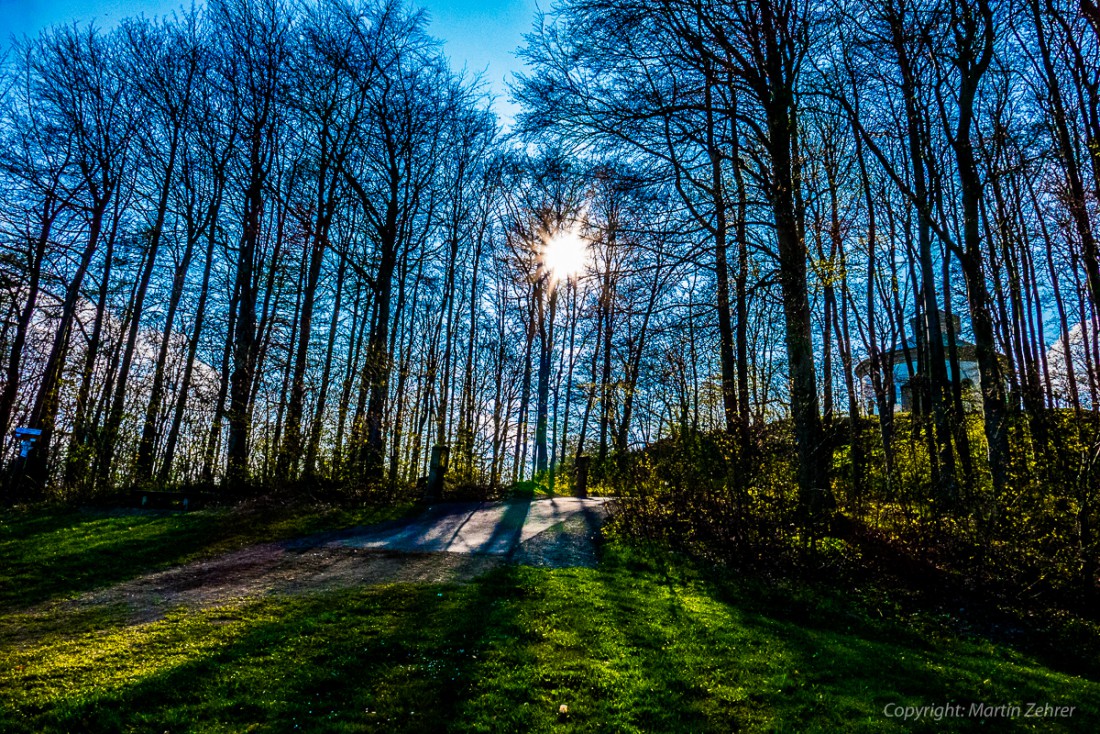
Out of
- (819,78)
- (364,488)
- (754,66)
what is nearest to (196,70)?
(364,488)

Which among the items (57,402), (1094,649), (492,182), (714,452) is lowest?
(1094,649)

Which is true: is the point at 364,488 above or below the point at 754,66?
below

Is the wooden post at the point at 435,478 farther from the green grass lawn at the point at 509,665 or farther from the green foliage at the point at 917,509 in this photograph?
the green grass lawn at the point at 509,665

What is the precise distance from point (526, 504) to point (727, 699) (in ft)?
29.7

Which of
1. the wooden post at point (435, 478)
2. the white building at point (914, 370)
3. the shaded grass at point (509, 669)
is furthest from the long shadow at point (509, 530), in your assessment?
the white building at point (914, 370)

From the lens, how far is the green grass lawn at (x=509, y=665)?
10.4 feet

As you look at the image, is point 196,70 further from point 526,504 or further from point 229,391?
point 526,504

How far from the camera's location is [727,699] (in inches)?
138

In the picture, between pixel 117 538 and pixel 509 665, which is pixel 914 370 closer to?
pixel 509 665

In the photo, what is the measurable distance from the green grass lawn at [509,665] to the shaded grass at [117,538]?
0.30 metres

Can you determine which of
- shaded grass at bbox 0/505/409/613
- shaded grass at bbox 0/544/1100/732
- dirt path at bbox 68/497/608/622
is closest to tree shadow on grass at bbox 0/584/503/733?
shaded grass at bbox 0/544/1100/732

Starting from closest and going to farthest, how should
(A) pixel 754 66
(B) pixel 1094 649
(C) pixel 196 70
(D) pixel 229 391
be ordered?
(B) pixel 1094 649, (A) pixel 754 66, (D) pixel 229 391, (C) pixel 196 70

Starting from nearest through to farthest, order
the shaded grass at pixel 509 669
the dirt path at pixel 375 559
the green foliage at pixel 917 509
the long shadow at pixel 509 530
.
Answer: the shaded grass at pixel 509 669, the dirt path at pixel 375 559, the green foliage at pixel 917 509, the long shadow at pixel 509 530

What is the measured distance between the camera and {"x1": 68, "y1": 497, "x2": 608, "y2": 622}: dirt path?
5629mm
